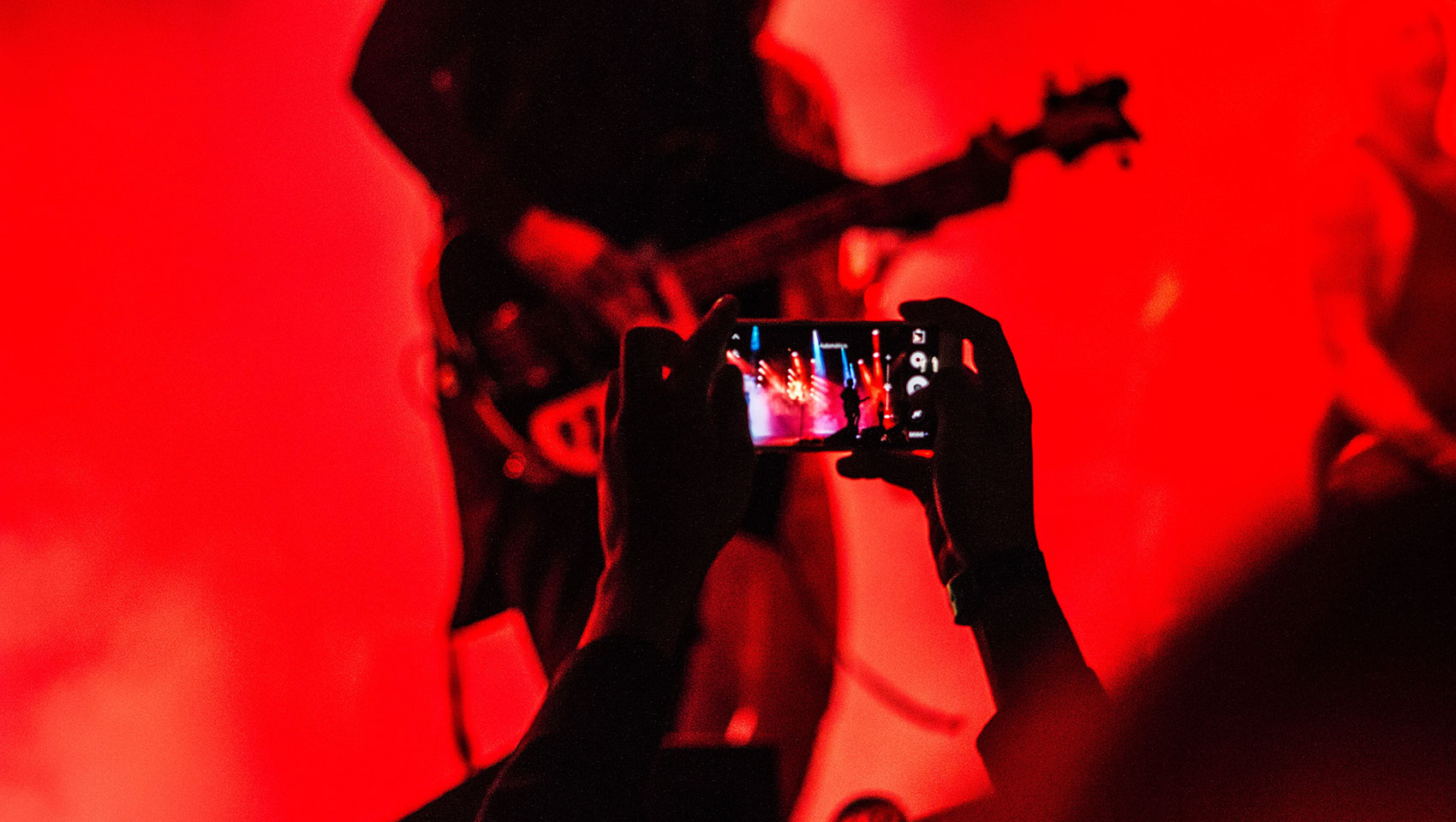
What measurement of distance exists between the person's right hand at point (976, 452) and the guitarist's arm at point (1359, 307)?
0.74 meters

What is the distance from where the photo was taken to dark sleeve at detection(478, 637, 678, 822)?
1.16ft

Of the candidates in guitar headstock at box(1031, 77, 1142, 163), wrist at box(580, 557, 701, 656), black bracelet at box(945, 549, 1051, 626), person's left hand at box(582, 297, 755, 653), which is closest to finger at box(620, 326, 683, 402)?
person's left hand at box(582, 297, 755, 653)

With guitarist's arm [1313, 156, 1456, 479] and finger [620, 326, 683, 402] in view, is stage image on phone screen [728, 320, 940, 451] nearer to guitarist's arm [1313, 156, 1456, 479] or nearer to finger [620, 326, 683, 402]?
finger [620, 326, 683, 402]

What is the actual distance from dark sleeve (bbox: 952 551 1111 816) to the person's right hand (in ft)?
0.10

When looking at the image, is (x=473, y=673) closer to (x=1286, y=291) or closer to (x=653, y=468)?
(x=653, y=468)

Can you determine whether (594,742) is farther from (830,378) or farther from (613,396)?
(830,378)

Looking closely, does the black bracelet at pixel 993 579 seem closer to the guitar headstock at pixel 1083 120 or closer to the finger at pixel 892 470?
the finger at pixel 892 470

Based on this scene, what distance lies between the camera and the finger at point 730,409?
53 cm

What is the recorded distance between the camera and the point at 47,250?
1220 mm

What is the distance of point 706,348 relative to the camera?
534mm

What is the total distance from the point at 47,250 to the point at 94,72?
288mm

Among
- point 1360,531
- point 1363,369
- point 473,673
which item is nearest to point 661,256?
point 473,673

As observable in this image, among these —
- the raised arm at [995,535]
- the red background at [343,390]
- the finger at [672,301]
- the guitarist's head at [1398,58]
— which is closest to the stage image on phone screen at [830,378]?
the raised arm at [995,535]

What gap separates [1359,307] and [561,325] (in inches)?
43.6
